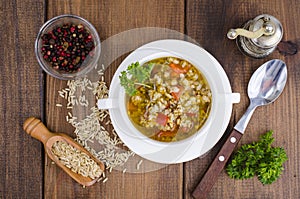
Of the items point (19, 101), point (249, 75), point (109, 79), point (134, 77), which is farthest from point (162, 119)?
point (19, 101)

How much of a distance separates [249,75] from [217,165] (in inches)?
14.5

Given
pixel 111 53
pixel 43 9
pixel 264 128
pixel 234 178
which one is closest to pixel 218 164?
pixel 234 178

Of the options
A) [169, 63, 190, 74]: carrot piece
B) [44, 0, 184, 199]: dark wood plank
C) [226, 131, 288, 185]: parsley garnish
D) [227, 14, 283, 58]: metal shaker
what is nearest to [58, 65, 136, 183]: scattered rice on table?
[44, 0, 184, 199]: dark wood plank

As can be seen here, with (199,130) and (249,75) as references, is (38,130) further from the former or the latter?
(249,75)

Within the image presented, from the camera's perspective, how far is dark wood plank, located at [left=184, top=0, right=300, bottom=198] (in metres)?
2.05

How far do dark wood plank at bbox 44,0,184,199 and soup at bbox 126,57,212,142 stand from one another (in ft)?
0.55

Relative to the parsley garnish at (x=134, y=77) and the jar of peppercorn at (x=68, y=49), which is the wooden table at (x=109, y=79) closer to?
the jar of peppercorn at (x=68, y=49)

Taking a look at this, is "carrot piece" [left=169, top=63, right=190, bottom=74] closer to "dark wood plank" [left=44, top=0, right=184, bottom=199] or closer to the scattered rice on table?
"dark wood plank" [left=44, top=0, right=184, bottom=199]

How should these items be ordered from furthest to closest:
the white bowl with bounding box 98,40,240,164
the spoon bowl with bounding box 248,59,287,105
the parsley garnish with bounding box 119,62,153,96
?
the spoon bowl with bounding box 248,59,287,105 → the white bowl with bounding box 98,40,240,164 → the parsley garnish with bounding box 119,62,153,96

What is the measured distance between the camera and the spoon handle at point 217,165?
200 cm

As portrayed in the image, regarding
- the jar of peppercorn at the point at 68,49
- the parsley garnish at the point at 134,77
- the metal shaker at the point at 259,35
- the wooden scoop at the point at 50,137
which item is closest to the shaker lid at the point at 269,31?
the metal shaker at the point at 259,35

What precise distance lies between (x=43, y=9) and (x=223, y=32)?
705 mm

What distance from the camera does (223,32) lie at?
2.06 metres

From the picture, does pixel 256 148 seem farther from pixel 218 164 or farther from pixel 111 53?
pixel 111 53
